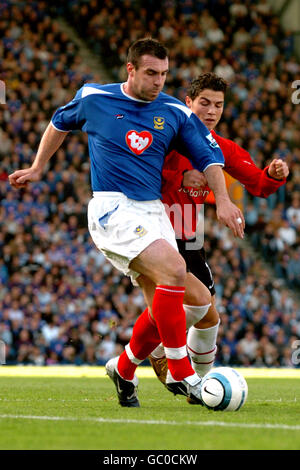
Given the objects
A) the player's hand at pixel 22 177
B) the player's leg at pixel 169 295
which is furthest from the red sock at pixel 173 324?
the player's hand at pixel 22 177

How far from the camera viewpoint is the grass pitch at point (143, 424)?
417 cm

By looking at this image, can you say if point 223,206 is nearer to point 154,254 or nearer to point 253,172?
point 154,254

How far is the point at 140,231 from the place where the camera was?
19.4ft

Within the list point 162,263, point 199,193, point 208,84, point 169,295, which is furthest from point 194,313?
point 208,84

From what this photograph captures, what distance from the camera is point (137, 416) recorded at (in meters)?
5.52

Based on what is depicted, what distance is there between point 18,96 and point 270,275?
7.03m

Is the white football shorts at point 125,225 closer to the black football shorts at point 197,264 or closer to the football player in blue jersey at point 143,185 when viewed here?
the football player in blue jersey at point 143,185

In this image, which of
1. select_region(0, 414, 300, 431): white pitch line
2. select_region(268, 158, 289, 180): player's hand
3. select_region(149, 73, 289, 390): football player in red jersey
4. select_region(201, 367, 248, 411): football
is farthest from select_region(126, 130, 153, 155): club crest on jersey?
select_region(0, 414, 300, 431): white pitch line

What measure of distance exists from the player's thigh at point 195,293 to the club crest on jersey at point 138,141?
1246mm

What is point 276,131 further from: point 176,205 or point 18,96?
point 176,205

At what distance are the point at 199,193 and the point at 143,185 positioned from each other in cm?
117

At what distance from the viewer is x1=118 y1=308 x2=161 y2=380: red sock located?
647 centimetres

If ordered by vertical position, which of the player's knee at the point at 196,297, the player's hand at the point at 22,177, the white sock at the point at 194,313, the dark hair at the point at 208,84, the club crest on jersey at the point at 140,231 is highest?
the dark hair at the point at 208,84
